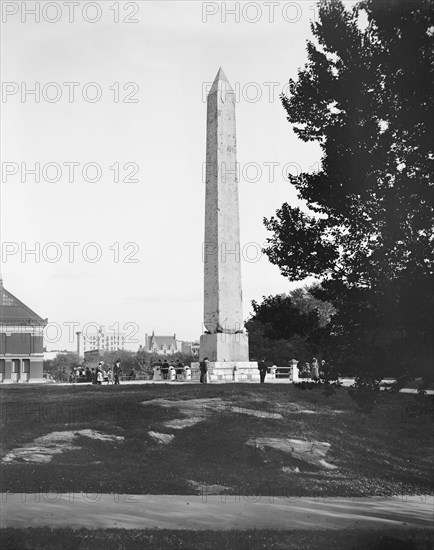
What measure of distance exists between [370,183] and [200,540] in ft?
19.6

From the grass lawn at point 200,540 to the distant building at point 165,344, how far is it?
15445 centimetres

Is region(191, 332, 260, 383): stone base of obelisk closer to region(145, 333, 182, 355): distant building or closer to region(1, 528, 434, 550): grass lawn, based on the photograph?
region(1, 528, 434, 550): grass lawn

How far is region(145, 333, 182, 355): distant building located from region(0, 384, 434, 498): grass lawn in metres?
142

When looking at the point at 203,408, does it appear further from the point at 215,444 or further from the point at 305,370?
the point at 305,370

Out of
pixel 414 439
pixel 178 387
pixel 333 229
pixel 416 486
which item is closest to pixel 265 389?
pixel 178 387

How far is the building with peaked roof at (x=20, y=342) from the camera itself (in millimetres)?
52500

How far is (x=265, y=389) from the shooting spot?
2438 centimetres

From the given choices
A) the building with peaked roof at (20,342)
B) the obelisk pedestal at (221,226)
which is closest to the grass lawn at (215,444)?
the obelisk pedestal at (221,226)

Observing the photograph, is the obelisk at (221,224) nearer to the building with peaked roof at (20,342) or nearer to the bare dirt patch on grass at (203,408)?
the bare dirt patch on grass at (203,408)

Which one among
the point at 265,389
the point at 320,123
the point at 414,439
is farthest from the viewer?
the point at 265,389

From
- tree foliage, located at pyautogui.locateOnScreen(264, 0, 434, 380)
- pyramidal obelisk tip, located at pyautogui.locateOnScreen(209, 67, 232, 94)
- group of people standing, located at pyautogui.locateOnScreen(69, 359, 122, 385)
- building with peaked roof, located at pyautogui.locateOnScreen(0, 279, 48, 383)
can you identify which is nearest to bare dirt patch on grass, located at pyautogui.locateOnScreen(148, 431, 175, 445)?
tree foliage, located at pyautogui.locateOnScreen(264, 0, 434, 380)

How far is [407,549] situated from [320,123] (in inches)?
269

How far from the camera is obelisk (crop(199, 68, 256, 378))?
2480cm

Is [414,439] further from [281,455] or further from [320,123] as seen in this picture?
[320,123]
